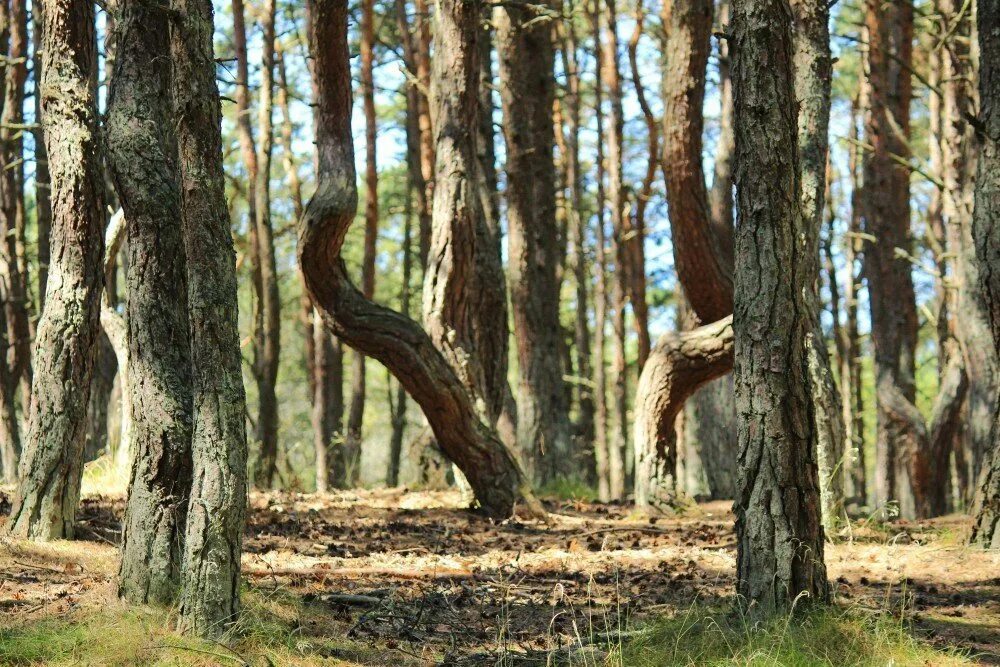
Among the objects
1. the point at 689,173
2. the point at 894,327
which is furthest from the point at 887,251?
the point at 689,173

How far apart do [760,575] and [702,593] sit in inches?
50.1

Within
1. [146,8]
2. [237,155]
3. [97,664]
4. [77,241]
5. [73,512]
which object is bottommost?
[97,664]

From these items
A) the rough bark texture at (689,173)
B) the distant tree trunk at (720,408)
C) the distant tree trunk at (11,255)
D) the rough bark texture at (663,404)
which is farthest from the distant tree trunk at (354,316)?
the distant tree trunk at (11,255)

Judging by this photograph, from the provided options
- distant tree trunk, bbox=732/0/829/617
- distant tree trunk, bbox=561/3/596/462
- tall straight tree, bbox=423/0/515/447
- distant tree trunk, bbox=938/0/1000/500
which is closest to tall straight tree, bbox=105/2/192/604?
distant tree trunk, bbox=732/0/829/617

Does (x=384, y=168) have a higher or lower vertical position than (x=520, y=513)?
higher

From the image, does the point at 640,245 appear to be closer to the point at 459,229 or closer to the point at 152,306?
the point at 459,229

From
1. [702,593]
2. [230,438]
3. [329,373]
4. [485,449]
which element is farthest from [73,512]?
[329,373]

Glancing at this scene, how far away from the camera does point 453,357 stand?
34.1ft

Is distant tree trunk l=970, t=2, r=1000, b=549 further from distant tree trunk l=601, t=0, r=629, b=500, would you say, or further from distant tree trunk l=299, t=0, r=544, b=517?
distant tree trunk l=601, t=0, r=629, b=500

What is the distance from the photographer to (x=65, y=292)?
7824 mm

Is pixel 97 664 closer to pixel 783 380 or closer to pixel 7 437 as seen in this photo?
pixel 783 380

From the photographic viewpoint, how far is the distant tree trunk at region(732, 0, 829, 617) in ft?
18.2

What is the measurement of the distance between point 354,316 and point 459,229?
154cm

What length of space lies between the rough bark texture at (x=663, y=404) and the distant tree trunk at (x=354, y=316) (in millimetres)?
1317
